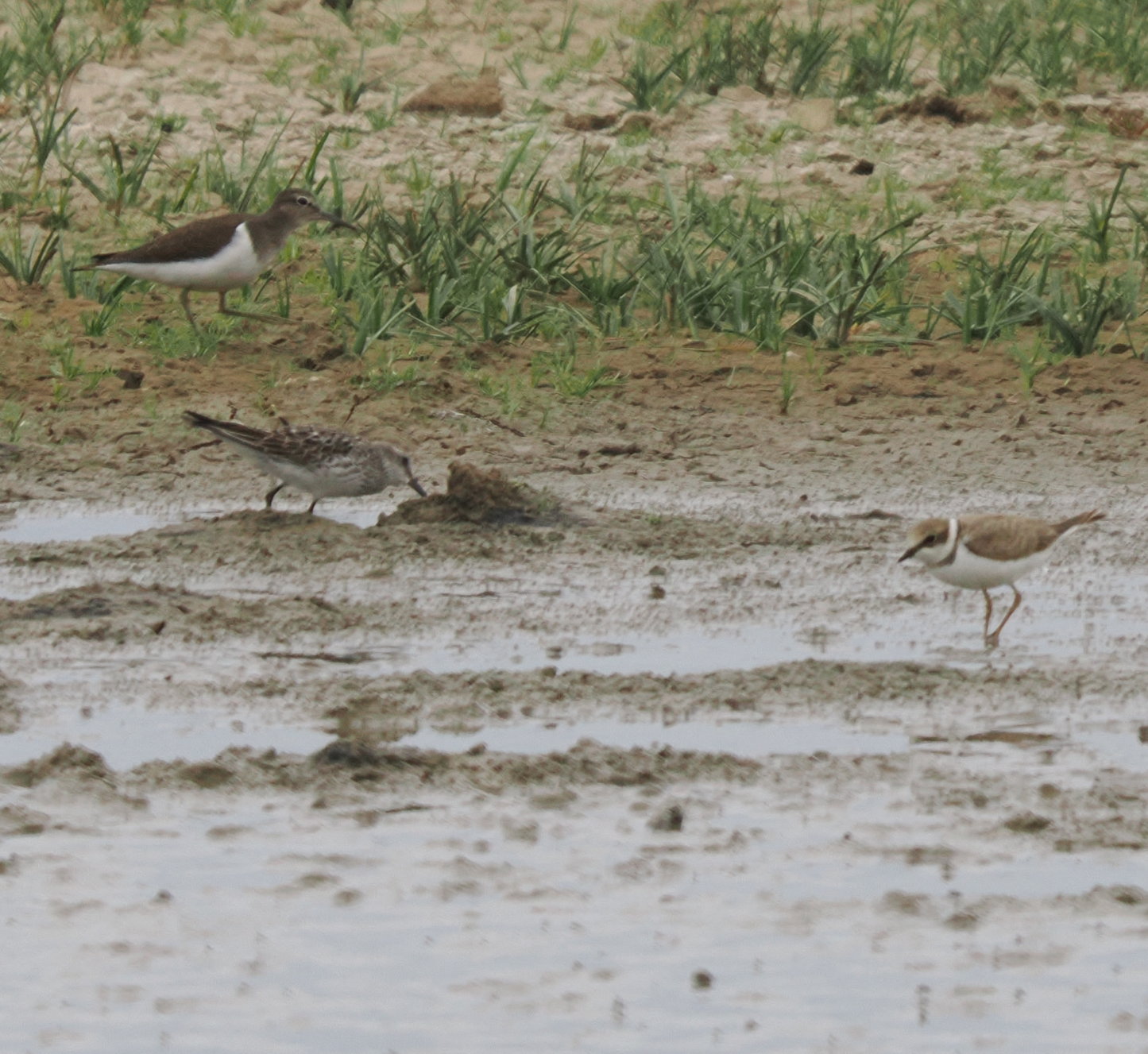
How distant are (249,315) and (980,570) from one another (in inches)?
197

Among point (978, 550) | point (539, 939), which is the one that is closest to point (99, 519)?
point (978, 550)

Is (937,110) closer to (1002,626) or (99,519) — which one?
(99,519)

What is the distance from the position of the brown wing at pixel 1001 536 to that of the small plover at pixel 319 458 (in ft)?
7.95

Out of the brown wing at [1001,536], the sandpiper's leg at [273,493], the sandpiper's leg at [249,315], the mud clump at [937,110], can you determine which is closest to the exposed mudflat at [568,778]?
the sandpiper's leg at [273,493]

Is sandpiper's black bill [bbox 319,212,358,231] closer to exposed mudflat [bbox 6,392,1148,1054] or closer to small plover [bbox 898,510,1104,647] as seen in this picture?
exposed mudflat [bbox 6,392,1148,1054]

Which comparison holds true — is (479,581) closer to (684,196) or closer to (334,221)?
(334,221)

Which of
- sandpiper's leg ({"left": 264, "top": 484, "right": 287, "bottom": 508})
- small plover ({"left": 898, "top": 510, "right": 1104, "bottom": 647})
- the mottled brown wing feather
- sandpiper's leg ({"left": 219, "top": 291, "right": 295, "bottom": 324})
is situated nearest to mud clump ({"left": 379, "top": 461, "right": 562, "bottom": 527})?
the mottled brown wing feather

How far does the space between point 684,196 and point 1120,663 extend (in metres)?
6.50

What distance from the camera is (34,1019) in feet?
15.6

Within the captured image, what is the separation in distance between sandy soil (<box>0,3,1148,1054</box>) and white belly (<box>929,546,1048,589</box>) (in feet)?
0.64

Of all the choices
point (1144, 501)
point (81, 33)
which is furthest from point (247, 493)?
point (81, 33)

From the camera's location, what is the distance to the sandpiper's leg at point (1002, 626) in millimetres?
7730

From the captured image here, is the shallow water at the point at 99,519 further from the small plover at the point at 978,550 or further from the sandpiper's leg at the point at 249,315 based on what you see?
the small plover at the point at 978,550

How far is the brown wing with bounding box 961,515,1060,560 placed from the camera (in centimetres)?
773
